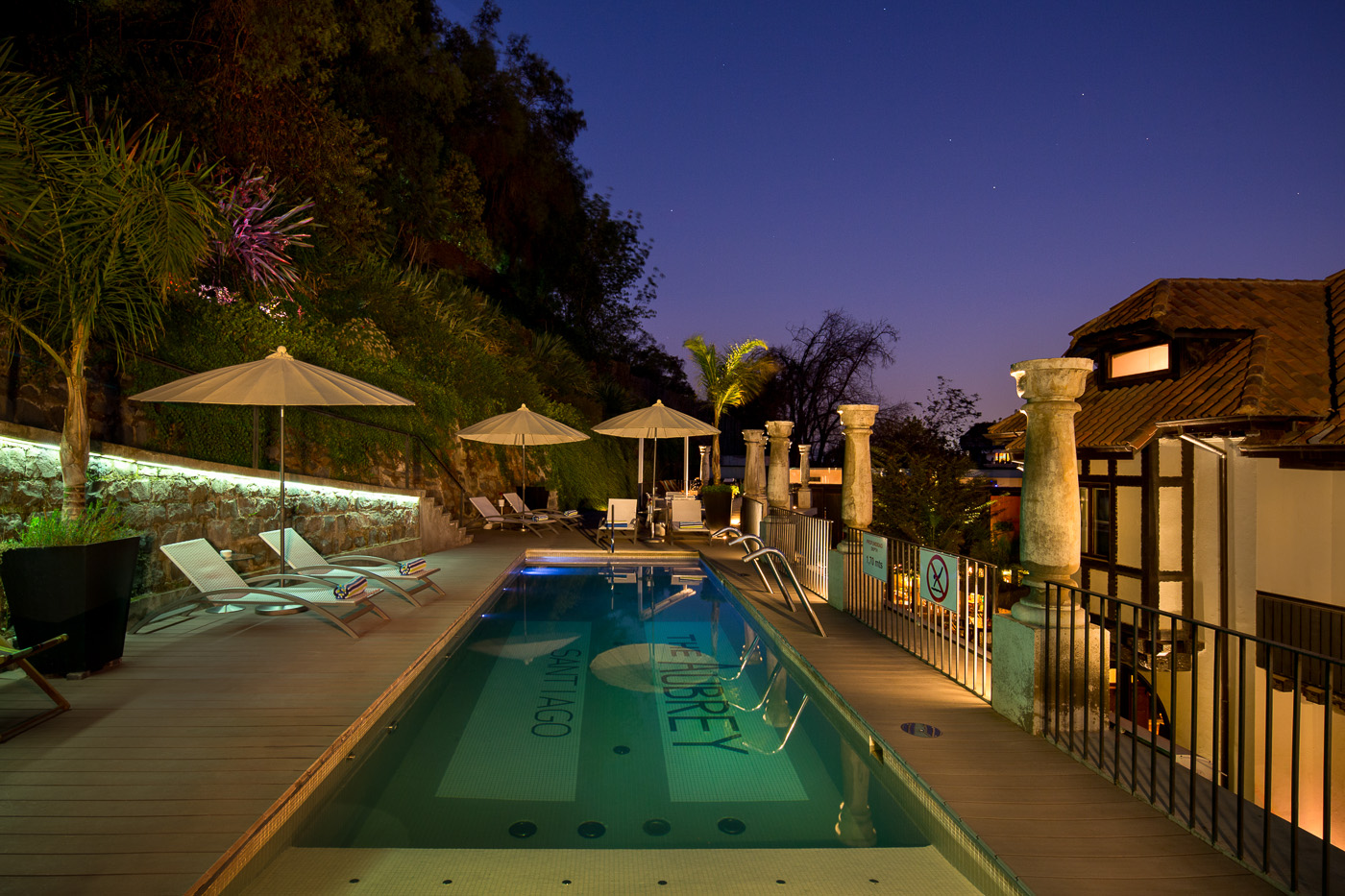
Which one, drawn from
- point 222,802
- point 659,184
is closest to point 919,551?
point 222,802

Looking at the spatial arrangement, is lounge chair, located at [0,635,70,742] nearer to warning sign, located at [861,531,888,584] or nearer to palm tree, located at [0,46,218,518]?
palm tree, located at [0,46,218,518]

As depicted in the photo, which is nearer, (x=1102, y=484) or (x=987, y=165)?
(x=1102, y=484)

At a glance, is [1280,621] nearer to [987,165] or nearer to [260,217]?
[260,217]

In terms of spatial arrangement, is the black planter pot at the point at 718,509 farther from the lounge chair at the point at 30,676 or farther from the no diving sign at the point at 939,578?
the lounge chair at the point at 30,676

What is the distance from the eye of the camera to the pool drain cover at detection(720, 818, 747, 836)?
319cm

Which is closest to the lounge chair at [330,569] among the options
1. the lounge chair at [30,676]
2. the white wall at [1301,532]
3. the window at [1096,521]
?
the lounge chair at [30,676]

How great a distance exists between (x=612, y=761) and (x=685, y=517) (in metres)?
9.08

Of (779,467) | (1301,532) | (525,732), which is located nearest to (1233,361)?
(1301,532)

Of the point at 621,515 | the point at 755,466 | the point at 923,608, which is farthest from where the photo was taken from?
the point at 755,466

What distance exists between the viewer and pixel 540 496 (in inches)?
646

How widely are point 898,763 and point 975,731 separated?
0.58 m

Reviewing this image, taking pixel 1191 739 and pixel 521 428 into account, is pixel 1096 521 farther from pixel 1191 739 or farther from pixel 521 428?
pixel 1191 739

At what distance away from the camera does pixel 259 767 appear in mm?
3055

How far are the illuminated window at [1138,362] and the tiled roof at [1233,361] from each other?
→ 7.6 inches
